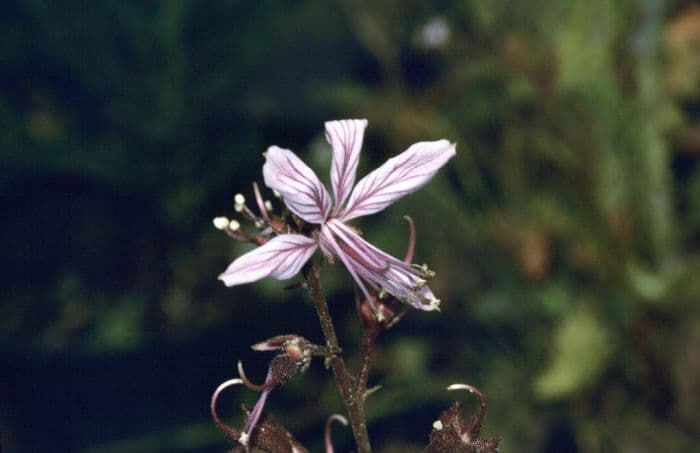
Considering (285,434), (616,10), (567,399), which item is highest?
(616,10)

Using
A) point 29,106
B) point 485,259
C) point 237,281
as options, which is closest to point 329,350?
point 237,281

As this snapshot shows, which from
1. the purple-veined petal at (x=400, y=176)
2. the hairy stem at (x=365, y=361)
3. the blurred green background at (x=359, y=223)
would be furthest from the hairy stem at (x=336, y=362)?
the blurred green background at (x=359, y=223)

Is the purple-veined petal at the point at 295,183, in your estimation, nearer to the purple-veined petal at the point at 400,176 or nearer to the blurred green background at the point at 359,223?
the purple-veined petal at the point at 400,176

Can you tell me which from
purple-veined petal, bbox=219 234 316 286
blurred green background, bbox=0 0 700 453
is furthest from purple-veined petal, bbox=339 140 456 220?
blurred green background, bbox=0 0 700 453

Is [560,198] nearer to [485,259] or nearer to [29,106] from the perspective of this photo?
[485,259]

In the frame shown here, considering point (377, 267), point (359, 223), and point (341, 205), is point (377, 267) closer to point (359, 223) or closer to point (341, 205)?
point (341, 205)

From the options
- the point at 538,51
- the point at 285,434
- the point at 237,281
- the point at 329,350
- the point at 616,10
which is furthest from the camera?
the point at 538,51

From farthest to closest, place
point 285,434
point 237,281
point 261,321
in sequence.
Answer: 1. point 261,321
2. point 285,434
3. point 237,281
